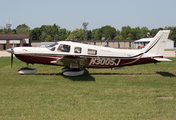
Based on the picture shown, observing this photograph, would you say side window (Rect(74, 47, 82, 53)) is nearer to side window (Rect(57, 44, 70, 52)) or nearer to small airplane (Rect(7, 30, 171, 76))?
small airplane (Rect(7, 30, 171, 76))

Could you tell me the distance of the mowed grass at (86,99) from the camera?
5.85m

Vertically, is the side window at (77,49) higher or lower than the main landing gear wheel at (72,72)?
higher

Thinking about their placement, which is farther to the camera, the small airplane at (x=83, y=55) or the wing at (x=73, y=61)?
the small airplane at (x=83, y=55)

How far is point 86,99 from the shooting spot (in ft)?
24.2

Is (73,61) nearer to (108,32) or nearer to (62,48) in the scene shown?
(62,48)

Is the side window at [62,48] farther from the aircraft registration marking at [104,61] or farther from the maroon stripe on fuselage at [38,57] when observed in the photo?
the aircraft registration marking at [104,61]

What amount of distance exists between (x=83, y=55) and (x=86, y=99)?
468 centimetres

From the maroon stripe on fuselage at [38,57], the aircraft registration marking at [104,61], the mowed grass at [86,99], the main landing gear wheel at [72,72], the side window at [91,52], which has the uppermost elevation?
the side window at [91,52]

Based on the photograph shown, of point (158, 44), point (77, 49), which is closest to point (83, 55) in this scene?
point (77, 49)

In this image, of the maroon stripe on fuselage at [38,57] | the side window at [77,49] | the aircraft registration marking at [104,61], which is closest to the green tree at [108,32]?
→ the aircraft registration marking at [104,61]

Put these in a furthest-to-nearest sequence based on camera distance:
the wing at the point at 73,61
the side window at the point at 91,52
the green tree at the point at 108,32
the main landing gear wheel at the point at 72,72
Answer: the green tree at the point at 108,32
the side window at the point at 91,52
the main landing gear wheel at the point at 72,72
the wing at the point at 73,61

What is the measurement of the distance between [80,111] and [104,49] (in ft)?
21.2

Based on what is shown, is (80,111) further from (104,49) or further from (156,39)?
(156,39)

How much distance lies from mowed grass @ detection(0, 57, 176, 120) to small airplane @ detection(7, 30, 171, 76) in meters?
1.13
